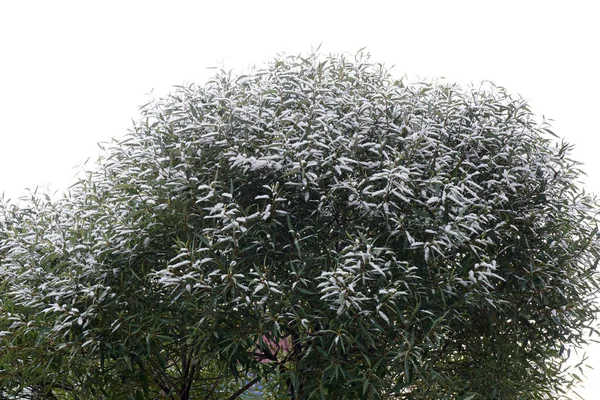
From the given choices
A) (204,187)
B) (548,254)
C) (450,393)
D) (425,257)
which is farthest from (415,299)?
(204,187)

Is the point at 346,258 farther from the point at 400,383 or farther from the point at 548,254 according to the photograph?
the point at 548,254

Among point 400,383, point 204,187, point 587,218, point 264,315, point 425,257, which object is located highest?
point 587,218

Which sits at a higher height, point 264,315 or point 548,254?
point 548,254

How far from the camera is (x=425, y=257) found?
13.9ft

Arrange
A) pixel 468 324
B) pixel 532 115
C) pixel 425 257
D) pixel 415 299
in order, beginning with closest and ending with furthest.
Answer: pixel 425 257 → pixel 415 299 → pixel 468 324 → pixel 532 115

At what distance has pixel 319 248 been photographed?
4.53 m

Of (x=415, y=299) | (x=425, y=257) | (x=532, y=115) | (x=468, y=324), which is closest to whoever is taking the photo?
(x=425, y=257)

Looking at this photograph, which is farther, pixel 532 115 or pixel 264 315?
pixel 532 115

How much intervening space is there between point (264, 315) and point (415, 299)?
102cm

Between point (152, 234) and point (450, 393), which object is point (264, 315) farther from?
point (450, 393)

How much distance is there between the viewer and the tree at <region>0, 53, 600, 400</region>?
14.2 ft

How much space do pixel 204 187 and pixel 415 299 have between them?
5.19 ft

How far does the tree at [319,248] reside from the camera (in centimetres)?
432

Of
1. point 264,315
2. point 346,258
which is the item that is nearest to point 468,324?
point 346,258
